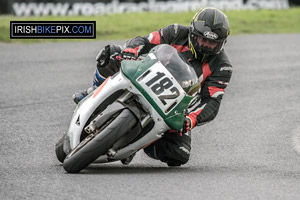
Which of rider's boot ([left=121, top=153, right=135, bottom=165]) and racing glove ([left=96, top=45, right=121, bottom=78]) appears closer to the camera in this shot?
rider's boot ([left=121, top=153, right=135, bottom=165])

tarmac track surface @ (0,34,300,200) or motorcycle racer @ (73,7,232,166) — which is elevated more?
motorcycle racer @ (73,7,232,166)

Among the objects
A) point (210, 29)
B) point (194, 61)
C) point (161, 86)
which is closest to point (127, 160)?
point (161, 86)

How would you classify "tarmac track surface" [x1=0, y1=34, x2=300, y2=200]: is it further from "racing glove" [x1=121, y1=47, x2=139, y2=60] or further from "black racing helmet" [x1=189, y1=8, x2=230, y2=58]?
"black racing helmet" [x1=189, y1=8, x2=230, y2=58]

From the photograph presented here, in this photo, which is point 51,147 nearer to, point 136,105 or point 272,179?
point 136,105

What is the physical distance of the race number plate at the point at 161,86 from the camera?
20.0 ft

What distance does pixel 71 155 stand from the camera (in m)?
6.16

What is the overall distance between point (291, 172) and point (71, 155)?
6.40 ft

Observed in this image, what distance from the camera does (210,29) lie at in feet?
22.1

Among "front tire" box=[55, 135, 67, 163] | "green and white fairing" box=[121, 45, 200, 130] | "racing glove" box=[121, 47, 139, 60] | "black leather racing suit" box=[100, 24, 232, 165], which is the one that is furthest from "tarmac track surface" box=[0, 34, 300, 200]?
"racing glove" box=[121, 47, 139, 60]

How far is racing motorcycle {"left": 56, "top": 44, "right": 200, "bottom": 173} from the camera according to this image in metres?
6.04

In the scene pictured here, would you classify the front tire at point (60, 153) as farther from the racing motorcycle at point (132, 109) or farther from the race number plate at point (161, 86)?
the race number plate at point (161, 86)

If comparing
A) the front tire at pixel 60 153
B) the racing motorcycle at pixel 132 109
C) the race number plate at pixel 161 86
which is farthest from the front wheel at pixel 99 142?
the front tire at pixel 60 153

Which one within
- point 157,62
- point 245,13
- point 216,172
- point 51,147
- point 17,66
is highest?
point 157,62

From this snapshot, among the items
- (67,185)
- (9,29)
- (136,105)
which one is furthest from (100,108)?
(9,29)
